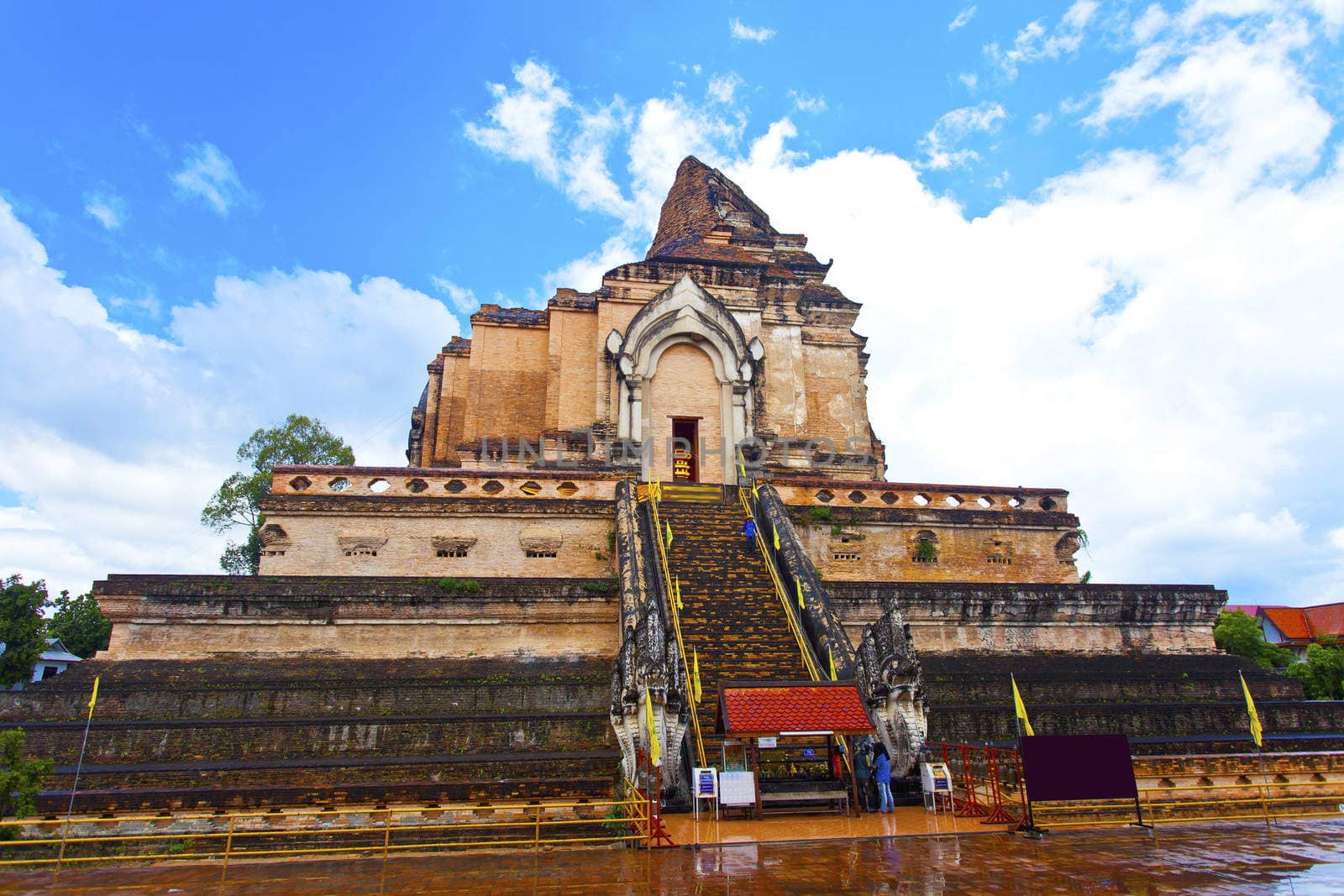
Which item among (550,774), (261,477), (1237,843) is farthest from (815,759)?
(261,477)

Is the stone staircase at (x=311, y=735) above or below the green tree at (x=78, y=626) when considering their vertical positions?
below

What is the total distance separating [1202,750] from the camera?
40.4 feet

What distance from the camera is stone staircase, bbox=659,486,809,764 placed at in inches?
474

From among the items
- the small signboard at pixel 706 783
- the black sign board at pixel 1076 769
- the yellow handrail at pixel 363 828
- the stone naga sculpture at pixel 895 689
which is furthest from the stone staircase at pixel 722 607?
the black sign board at pixel 1076 769

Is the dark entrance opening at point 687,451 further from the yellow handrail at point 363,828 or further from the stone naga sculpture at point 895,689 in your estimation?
the yellow handrail at point 363,828

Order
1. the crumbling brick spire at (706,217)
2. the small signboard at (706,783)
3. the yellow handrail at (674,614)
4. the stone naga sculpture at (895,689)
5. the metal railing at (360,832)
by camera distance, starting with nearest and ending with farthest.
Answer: the metal railing at (360,832)
the small signboard at (706,783)
the yellow handrail at (674,614)
the stone naga sculpture at (895,689)
the crumbling brick spire at (706,217)

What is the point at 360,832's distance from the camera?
9.02 meters

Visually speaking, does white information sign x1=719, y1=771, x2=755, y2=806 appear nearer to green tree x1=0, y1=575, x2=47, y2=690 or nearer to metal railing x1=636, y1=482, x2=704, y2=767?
metal railing x1=636, y1=482, x2=704, y2=767

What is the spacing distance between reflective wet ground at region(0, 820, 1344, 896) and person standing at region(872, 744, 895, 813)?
3.73 ft

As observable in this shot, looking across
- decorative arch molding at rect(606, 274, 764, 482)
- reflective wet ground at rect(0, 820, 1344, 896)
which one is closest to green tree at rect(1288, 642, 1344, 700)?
decorative arch molding at rect(606, 274, 764, 482)

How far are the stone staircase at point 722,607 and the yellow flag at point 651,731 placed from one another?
2.71ft

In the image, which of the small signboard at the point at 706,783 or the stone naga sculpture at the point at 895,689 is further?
the stone naga sculpture at the point at 895,689

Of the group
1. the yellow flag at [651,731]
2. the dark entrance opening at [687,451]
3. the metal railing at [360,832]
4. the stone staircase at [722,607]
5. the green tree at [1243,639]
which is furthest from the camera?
the green tree at [1243,639]

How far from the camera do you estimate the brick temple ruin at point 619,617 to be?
1066cm
